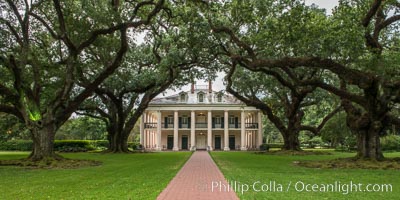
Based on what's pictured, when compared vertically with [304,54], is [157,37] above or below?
above

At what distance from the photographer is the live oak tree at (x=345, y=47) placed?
51.4ft

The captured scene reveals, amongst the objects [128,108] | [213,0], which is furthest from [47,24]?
[128,108]

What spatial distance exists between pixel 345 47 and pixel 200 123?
3665 centimetres

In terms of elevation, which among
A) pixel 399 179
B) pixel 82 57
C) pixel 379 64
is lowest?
pixel 399 179

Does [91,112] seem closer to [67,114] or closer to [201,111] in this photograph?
[67,114]

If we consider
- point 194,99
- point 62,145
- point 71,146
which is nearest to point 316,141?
point 194,99

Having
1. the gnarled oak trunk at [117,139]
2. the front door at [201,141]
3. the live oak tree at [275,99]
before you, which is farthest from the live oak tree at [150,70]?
the front door at [201,141]

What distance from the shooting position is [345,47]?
15.7 metres

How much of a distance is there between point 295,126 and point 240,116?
18255mm

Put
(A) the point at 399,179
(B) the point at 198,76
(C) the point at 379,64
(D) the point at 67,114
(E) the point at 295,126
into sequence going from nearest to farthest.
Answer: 1. (A) the point at 399,179
2. (C) the point at 379,64
3. (D) the point at 67,114
4. (B) the point at 198,76
5. (E) the point at 295,126

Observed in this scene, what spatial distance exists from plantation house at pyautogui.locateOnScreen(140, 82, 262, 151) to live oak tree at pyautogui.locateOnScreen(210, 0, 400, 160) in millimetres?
29162

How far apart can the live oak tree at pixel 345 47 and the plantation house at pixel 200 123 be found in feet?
95.7

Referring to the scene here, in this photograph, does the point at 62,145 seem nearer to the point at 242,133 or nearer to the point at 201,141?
the point at 201,141

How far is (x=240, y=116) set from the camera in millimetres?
52688
